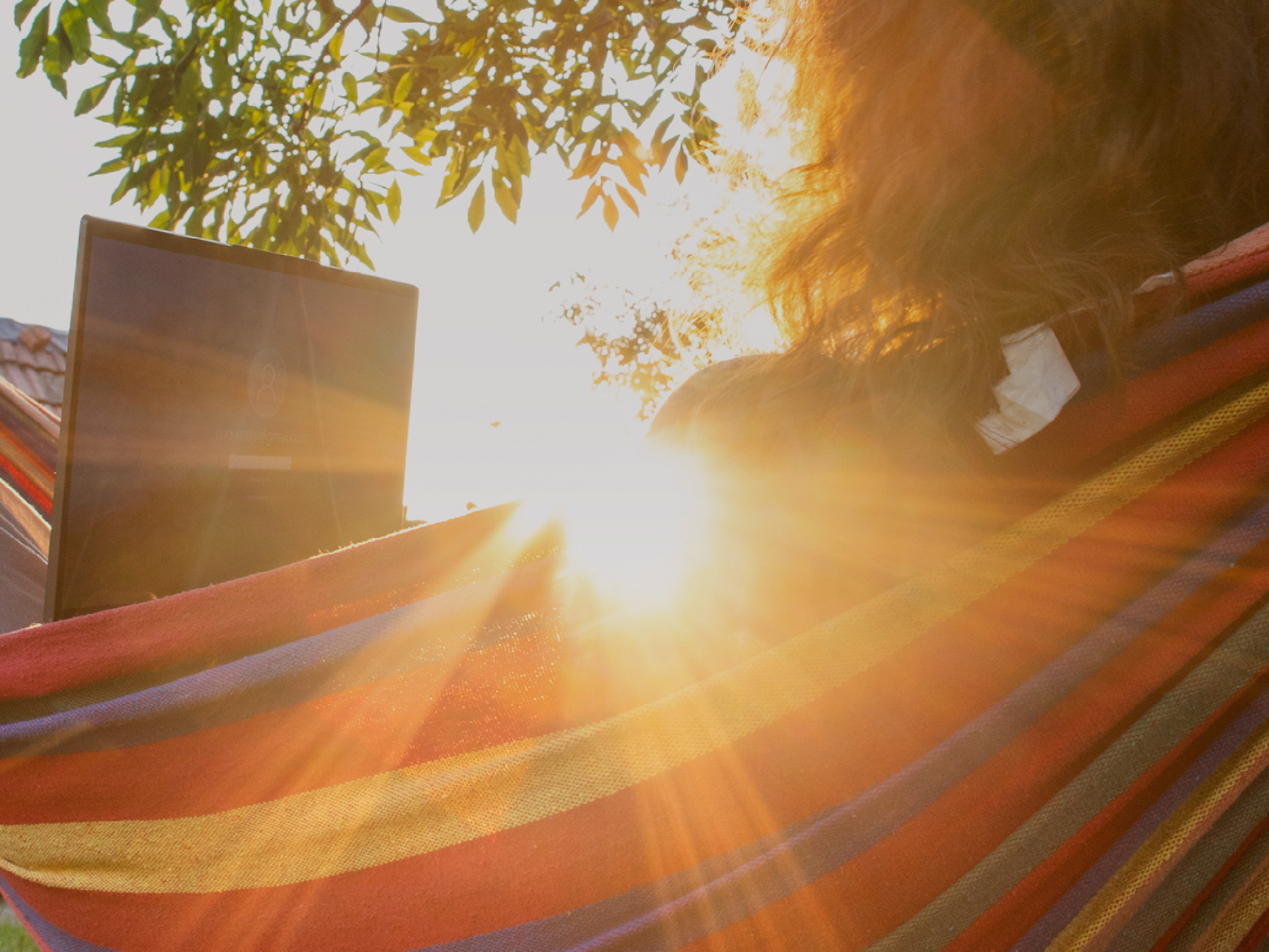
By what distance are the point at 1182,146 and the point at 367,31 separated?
202 cm

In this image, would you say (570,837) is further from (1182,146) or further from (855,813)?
(1182,146)

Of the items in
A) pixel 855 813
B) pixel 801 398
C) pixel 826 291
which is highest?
pixel 826 291

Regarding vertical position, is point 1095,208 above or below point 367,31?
below

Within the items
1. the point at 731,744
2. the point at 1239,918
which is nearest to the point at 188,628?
the point at 731,744

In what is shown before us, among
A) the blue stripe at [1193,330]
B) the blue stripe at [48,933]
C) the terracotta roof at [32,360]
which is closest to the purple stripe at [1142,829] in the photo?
the blue stripe at [1193,330]

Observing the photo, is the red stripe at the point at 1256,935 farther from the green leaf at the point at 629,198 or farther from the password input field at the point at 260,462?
the green leaf at the point at 629,198

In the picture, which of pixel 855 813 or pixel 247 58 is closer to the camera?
pixel 855 813

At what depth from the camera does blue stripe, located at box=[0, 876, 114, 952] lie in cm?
90

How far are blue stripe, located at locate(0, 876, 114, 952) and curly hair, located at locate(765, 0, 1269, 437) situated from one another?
99cm

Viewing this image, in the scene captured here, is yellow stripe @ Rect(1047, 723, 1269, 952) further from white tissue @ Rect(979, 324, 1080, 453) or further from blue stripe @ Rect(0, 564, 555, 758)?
blue stripe @ Rect(0, 564, 555, 758)

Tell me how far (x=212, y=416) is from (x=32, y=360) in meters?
3.17

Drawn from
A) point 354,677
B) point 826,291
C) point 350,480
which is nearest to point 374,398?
point 350,480

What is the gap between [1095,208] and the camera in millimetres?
894

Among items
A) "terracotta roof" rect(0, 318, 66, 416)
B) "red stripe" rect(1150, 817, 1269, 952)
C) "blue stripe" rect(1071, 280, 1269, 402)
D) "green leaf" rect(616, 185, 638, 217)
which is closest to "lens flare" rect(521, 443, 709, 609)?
"blue stripe" rect(1071, 280, 1269, 402)
